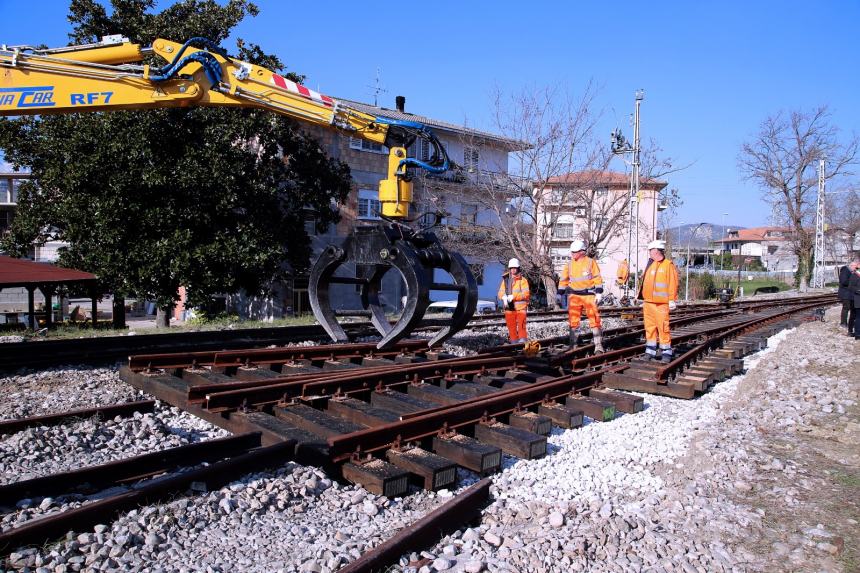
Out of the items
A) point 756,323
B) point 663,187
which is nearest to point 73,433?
point 756,323

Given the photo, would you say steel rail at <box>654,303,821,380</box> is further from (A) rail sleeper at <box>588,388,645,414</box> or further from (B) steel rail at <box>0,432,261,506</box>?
(B) steel rail at <box>0,432,261,506</box>

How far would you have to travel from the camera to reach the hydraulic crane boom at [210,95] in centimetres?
718

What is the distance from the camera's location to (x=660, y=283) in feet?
33.2

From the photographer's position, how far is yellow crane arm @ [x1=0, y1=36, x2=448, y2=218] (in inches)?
298

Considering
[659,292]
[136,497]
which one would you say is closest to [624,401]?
[659,292]

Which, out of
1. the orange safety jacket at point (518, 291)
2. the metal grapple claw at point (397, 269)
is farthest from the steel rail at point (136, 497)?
the orange safety jacket at point (518, 291)

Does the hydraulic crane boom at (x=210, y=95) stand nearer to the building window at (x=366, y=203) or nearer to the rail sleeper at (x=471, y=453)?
the rail sleeper at (x=471, y=453)

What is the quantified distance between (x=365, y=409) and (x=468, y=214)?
2476 cm

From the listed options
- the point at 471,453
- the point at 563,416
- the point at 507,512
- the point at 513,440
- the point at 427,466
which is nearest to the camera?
the point at 507,512

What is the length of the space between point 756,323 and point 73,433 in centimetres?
1744

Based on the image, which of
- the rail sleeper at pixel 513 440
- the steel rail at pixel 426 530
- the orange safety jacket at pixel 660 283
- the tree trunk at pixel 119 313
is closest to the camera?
the steel rail at pixel 426 530

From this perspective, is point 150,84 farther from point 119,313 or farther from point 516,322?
point 119,313

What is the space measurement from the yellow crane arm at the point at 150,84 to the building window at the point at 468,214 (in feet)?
69.7

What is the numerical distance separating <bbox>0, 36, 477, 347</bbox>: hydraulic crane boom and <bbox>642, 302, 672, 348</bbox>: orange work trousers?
13.8 ft
